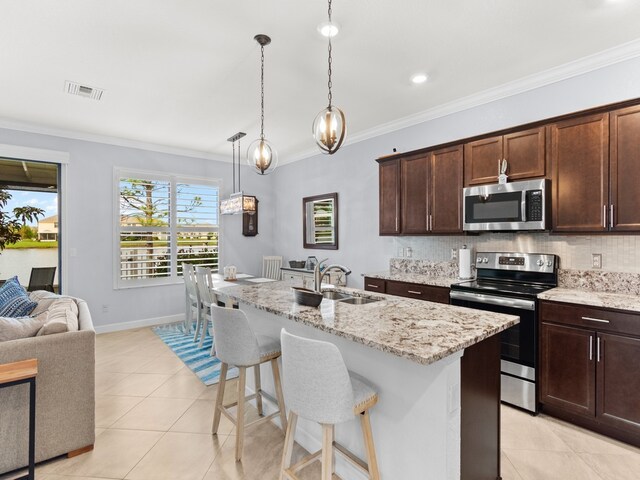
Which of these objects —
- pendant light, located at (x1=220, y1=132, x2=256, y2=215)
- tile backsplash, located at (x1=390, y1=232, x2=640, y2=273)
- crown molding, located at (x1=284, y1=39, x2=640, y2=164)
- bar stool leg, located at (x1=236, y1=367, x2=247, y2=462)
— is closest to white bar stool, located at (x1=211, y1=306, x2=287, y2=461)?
bar stool leg, located at (x1=236, y1=367, x2=247, y2=462)

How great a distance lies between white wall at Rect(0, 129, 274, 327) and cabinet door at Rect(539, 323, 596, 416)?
5.01 m

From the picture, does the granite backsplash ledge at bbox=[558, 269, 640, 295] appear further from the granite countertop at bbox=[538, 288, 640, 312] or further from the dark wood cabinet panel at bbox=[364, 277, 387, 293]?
the dark wood cabinet panel at bbox=[364, 277, 387, 293]

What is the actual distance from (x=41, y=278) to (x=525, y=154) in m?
6.15

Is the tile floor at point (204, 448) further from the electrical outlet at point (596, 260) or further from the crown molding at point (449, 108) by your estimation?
the crown molding at point (449, 108)

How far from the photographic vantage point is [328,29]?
2400 mm

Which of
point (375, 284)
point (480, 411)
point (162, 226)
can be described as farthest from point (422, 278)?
point (162, 226)

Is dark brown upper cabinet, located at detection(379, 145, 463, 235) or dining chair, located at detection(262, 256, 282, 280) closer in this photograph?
dark brown upper cabinet, located at detection(379, 145, 463, 235)

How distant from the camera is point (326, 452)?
57.8 inches

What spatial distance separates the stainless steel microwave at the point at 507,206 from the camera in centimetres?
279

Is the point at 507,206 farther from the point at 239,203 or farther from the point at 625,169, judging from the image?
the point at 239,203

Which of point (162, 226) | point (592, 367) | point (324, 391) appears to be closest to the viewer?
point (324, 391)

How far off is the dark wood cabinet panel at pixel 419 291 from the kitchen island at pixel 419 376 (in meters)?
1.28

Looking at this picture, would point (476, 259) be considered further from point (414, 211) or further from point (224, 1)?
point (224, 1)

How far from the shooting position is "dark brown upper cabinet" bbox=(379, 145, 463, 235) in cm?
345
